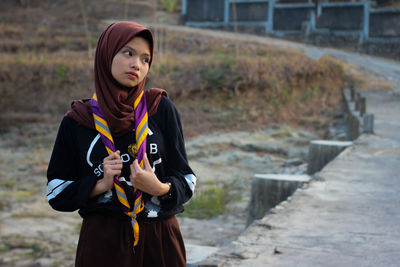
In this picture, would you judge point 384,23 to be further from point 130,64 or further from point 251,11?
point 130,64

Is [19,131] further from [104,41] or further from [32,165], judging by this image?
[104,41]

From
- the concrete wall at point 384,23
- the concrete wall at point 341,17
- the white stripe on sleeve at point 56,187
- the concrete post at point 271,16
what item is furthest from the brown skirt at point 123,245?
the concrete post at point 271,16

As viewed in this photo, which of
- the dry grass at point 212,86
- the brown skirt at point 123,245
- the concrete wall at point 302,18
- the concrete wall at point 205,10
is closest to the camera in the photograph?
the brown skirt at point 123,245

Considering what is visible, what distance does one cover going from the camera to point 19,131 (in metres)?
12.4

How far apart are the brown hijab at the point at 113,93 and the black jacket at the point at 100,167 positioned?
0.14 feet

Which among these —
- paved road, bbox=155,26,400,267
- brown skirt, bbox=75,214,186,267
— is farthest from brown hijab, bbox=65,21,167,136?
paved road, bbox=155,26,400,267

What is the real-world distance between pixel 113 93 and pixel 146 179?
36 centimetres

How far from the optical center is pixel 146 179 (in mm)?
1890

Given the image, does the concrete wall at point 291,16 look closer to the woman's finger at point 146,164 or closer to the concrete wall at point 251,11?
the concrete wall at point 251,11

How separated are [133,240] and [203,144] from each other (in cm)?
912

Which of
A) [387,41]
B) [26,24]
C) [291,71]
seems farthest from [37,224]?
[387,41]

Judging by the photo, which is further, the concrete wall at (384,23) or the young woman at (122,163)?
the concrete wall at (384,23)

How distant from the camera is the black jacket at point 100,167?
198cm

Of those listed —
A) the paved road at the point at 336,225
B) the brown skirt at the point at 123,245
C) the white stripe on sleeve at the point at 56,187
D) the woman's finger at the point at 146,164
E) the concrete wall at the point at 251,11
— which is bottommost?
the paved road at the point at 336,225
